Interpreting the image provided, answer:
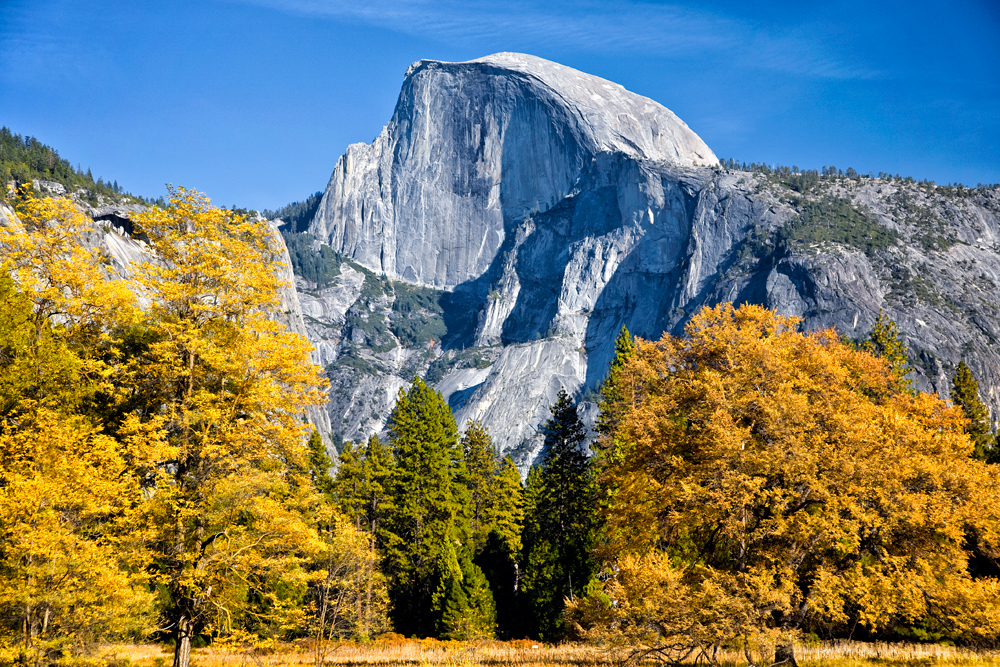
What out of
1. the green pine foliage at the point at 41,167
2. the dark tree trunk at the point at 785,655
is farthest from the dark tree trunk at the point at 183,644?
the green pine foliage at the point at 41,167

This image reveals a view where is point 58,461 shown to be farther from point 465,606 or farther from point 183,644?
point 465,606

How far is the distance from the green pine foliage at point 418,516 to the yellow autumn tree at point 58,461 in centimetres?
2804

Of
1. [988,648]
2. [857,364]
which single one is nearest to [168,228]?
[857,364]

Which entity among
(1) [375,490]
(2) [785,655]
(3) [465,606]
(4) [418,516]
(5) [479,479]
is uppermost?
(5) [479,479]

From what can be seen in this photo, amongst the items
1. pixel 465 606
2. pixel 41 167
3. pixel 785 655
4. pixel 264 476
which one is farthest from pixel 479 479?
pixel 41 167

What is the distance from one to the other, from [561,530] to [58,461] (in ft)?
113

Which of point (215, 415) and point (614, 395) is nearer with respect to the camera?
point (215, 415)

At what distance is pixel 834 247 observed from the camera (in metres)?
192

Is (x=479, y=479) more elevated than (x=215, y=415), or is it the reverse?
(x=479, y=479)

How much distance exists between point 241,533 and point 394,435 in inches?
1406

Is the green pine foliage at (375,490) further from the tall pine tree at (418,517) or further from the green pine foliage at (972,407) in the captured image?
the green pine foliage at (972,407)

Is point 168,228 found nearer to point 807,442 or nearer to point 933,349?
point 807,442

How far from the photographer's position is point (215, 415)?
17.6m

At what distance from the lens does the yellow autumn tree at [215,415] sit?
57.9ft
